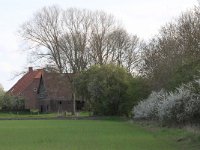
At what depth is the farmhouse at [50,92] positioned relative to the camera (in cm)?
8153

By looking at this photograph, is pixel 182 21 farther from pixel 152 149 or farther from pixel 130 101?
pixel 152 149

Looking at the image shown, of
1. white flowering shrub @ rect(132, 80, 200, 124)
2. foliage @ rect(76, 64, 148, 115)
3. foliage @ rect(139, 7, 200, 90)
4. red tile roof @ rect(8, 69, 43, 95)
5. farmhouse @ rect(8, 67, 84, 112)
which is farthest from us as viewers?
red tile roof @ rect(8, 69, 43, 95)

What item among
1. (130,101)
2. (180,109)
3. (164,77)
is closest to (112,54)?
(130,101)

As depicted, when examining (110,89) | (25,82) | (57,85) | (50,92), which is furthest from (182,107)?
(25,82)

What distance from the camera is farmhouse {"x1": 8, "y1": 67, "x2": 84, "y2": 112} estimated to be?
267ft

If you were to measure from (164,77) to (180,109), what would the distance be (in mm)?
15552

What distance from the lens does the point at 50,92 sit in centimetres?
9488

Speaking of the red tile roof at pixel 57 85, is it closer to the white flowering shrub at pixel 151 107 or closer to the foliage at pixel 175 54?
the foliage at pixel 175 54

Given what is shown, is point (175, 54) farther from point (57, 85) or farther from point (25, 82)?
point (25, 82)

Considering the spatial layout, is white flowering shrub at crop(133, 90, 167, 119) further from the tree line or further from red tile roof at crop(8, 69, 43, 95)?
red tile roof at crop(8, 69, 43, 95)

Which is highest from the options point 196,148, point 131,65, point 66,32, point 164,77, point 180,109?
point 66,32

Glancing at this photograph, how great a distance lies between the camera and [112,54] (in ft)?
257

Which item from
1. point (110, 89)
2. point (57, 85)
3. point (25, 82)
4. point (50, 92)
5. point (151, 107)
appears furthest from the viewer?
point (25, 82)

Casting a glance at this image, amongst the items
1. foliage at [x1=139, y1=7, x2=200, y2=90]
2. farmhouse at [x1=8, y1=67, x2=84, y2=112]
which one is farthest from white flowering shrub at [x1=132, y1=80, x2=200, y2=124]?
farmhouse at [x1=8, y1=67, x2=84, y2=112]
